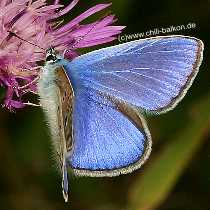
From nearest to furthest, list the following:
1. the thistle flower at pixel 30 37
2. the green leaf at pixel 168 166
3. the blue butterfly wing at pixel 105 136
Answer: the blue butterfly wing at pixel 105 136, the thistle flower at pixel 30 37, the green leaf at pixel 168 166

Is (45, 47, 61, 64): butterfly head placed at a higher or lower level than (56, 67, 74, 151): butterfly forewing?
higher

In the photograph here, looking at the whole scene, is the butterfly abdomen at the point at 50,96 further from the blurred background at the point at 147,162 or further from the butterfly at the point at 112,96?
the blurred background at the point at 147,162

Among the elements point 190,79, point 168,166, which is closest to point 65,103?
point 190,79

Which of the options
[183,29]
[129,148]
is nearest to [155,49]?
[129,148]

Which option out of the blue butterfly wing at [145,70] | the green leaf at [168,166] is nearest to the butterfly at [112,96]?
the blue butterfly wing at [145,70]

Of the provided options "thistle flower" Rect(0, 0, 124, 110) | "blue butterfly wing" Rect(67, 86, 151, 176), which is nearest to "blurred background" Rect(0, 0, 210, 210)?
"thistle flower" Rect(0, 0, 124, 110)

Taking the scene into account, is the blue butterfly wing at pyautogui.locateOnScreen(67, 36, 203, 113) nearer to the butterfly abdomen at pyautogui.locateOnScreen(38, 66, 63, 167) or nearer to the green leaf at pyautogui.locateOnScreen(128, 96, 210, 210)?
the butterfly abdomen at pyautogui.locateOnScreen(38, 66, 63, 167)

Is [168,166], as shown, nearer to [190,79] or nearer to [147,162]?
[147,162]
